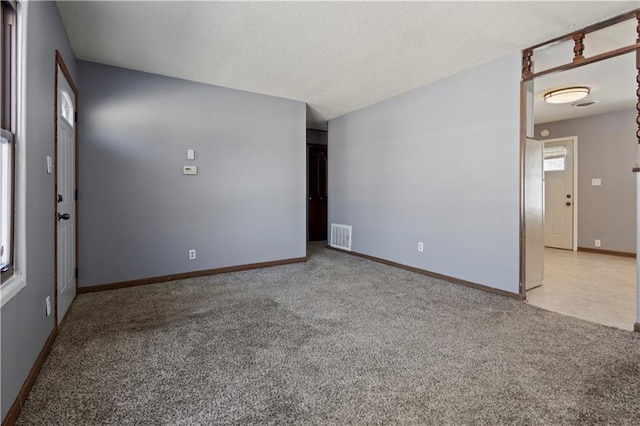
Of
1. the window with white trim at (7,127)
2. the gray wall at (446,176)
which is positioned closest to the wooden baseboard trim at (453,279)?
the gray wall at (446,176)

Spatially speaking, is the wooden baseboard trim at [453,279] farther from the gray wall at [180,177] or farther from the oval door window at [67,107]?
the oval door window at [67,107]

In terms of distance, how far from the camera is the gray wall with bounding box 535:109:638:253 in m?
5.40

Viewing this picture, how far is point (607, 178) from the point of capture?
565 centimetres

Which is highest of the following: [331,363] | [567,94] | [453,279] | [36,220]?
[567,94]

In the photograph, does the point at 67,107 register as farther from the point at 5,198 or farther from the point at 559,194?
the point at 559,194

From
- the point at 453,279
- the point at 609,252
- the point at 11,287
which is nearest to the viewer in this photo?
the point at 11,287

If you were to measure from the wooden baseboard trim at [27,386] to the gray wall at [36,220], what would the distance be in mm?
30

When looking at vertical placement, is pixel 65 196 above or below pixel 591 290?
above

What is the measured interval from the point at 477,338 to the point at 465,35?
262cm

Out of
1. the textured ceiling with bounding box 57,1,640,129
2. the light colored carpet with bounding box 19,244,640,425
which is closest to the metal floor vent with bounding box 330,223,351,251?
the light colored carpet with bounding box 19,244,640,425

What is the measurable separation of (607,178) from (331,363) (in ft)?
21.2

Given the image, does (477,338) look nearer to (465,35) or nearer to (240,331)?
(240,331)

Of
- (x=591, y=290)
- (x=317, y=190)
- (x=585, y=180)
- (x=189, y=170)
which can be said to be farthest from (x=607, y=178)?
(x=189, y=170)

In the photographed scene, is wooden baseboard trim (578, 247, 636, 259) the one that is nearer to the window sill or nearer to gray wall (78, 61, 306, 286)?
gray wall (78, 61, 306, 286)
